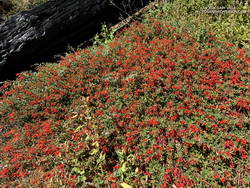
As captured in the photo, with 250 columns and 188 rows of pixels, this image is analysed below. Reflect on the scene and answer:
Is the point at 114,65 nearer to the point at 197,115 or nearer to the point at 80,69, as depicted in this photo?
the point at 80,69

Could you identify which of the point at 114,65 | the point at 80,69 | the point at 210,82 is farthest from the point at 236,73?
the point at 80,69

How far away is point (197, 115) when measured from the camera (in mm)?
3775

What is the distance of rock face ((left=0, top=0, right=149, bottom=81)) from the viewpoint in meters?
5.79

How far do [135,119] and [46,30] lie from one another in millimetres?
4318

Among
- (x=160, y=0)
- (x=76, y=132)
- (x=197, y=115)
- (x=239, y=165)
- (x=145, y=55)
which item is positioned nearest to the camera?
(x=239, y=165)

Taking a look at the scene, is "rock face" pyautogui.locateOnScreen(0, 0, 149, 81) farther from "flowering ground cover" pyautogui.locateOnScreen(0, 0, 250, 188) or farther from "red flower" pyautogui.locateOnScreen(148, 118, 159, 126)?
"red flower" pyautogui.locateOnScreen(148, 118, 159, 126)

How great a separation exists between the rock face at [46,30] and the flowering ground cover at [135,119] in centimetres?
104

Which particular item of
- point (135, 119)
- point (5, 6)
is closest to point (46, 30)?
point (135, 119)

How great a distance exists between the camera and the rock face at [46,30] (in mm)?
5793

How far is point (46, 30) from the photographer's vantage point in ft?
19.9

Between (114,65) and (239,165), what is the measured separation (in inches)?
136

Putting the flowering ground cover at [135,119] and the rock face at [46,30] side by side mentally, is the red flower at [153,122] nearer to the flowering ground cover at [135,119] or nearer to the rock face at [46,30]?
the flowering ground cover at [135,119]

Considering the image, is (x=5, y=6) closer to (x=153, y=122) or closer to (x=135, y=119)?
(x=135, y=119)

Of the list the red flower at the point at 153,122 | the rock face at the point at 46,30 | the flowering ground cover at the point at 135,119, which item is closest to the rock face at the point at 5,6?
the rock face at the point at 46,30
